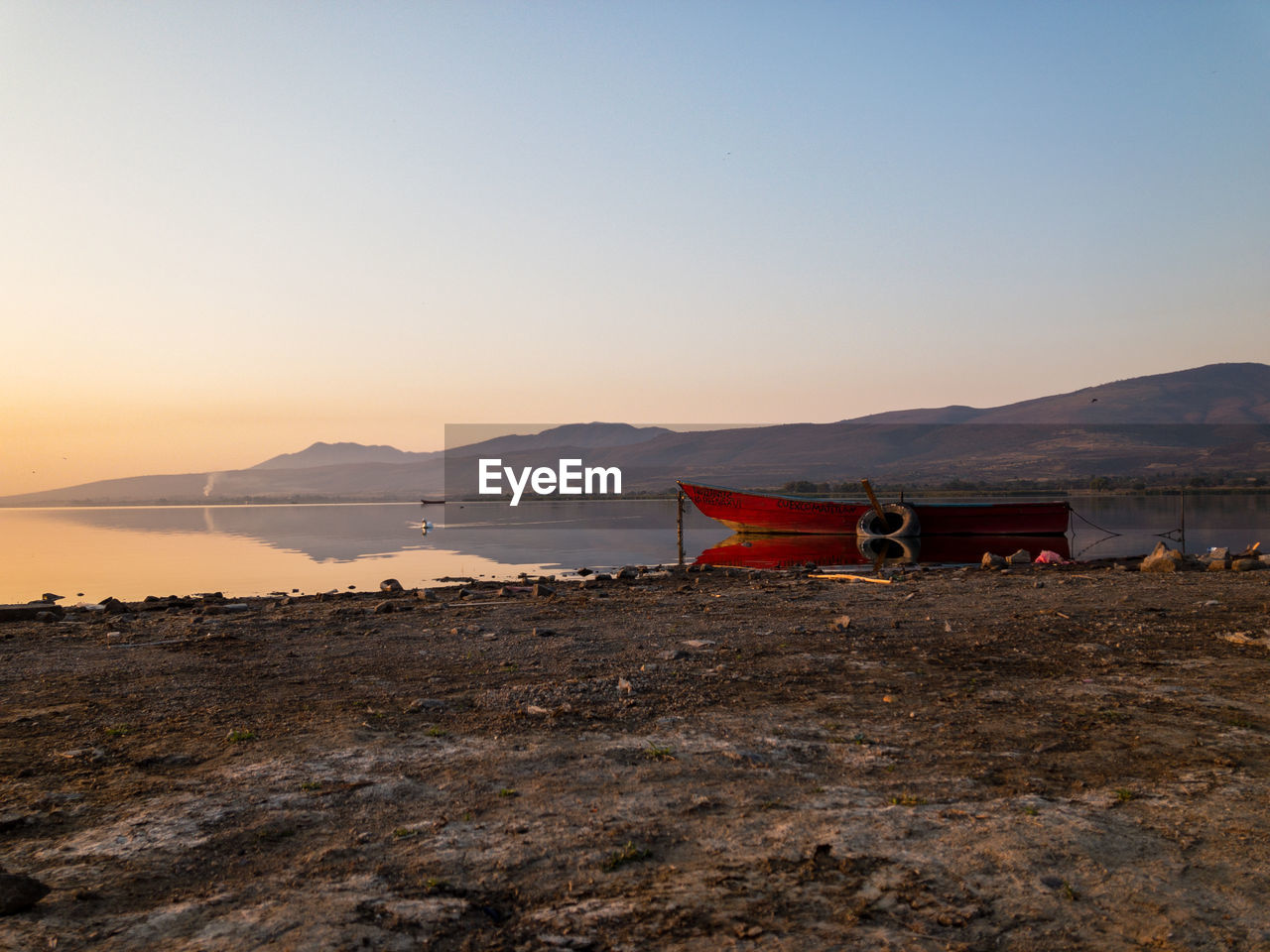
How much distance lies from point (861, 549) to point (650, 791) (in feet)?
93.1

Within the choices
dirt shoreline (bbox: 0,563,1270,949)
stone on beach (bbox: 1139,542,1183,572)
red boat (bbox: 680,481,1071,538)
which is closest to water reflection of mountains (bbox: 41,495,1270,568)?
red boat (bbox: 680,481,1071,538)

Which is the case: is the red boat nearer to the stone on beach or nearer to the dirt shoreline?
the stone on beach

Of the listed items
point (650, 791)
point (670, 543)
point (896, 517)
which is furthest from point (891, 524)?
point (650, 791)

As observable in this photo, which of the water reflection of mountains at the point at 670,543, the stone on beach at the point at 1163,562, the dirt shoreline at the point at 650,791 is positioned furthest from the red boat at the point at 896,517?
the dirt shoreline at the point at 650,791

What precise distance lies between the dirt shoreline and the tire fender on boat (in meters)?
24.9

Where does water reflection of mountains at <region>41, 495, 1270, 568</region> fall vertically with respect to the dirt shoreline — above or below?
below

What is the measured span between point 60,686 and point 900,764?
8.20 m

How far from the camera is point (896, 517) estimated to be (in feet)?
121

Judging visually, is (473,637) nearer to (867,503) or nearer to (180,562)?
(180,562)

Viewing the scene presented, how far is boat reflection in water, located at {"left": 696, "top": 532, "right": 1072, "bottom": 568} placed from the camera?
2705 cm

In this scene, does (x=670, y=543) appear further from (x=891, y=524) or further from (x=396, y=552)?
(x=396, y=552)

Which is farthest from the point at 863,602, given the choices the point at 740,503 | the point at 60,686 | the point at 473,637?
the point at 740,503

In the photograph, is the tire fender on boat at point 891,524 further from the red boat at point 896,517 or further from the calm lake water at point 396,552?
the calm lake water at point 396,552

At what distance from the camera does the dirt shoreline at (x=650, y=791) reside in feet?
12.6
